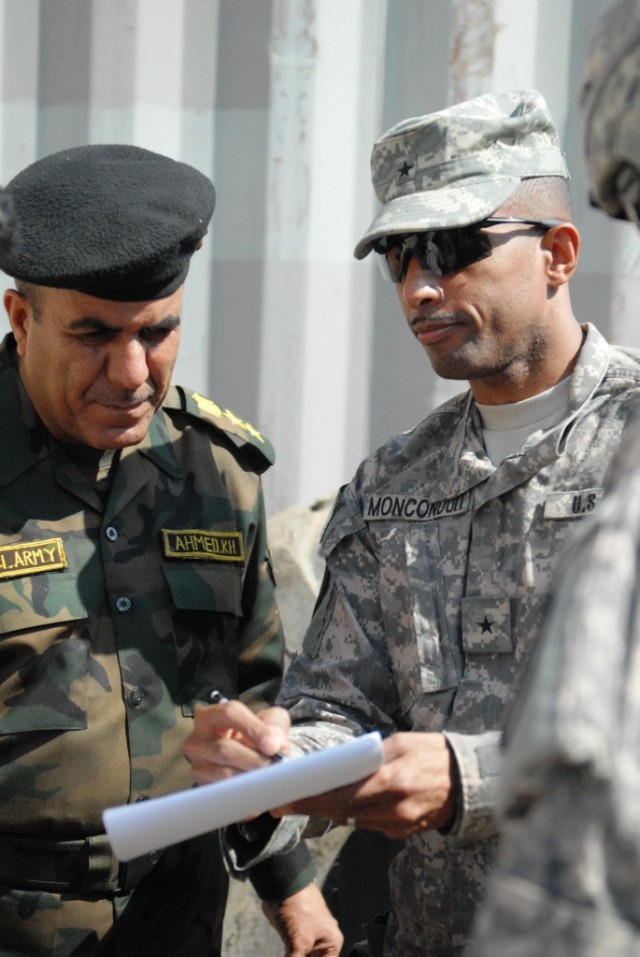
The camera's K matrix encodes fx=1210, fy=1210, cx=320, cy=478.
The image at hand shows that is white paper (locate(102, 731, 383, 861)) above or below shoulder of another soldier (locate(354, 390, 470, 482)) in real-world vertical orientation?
below

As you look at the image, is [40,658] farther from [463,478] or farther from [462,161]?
[462,161]

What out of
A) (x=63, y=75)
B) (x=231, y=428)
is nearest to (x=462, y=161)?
(x=231, y=428)

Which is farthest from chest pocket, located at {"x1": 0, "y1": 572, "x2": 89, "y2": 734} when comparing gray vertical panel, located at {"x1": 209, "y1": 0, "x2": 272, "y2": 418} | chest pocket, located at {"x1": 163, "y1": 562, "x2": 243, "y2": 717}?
gray vertical panel, located at {"x1": 209, "y1": 0, "x2": 272, "y2": 418}

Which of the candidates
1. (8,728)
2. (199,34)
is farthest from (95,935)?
(199,34)

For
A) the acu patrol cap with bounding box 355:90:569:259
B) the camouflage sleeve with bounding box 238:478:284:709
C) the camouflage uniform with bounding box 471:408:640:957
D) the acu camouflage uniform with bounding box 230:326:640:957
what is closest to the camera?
the camouflage uniform with bounding box 471:408:640:957

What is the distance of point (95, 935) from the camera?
6.86ft

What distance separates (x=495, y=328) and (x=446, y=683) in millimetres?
607

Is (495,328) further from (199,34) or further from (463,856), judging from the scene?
(199,34)

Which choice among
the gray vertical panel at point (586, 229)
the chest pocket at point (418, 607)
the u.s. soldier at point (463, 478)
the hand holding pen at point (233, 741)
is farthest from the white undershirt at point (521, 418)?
the gray vertical panel at point (586, 229)

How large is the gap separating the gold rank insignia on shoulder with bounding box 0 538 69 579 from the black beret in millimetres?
457

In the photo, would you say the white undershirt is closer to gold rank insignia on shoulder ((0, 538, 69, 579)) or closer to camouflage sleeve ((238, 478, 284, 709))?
camouflage sleeve ((238, 478, 284, 709))

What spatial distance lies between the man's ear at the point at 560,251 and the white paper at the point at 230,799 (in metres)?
1.02

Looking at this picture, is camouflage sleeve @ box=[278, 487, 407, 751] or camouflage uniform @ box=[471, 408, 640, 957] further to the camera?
camouflage sleeve @ box=[278, 487, 407, 751]

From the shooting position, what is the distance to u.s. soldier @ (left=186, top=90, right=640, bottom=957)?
1.94 m
